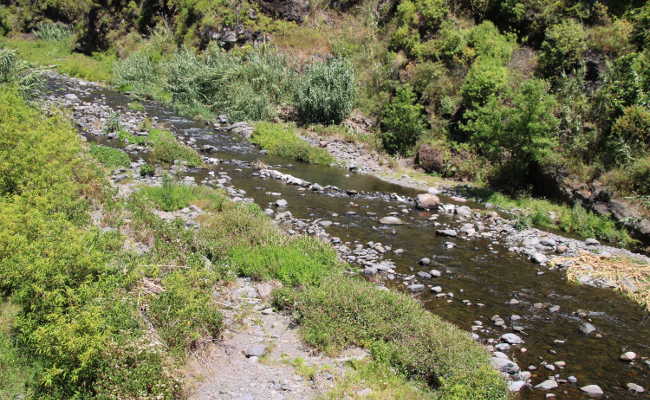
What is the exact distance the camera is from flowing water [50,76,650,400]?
8.75 meters

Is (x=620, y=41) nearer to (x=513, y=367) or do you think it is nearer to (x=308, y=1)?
(x=513, y=367)

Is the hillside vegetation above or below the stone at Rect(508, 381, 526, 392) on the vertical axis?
above

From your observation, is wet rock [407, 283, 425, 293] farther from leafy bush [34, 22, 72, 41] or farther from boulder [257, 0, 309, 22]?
leafy bush [34, 22, 72, 41]

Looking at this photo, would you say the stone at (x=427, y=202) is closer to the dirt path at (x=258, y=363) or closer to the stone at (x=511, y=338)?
the stone at (x=511, y=338)

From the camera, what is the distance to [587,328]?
10.0m

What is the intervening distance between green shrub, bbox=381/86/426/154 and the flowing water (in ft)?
20.7

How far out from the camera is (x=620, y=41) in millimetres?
23641

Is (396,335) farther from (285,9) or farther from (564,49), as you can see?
(285,9)

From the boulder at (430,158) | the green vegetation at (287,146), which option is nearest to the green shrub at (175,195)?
the green vegetation at (287,146)

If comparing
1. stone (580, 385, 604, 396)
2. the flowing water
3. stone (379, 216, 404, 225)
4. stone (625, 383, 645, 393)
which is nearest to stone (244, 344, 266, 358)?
the flowing water

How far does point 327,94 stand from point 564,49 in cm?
1313

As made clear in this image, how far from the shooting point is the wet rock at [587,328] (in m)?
9.95

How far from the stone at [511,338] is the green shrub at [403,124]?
17.2 m

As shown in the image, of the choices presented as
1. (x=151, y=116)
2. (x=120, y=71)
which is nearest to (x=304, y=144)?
(x=151, y=116)
